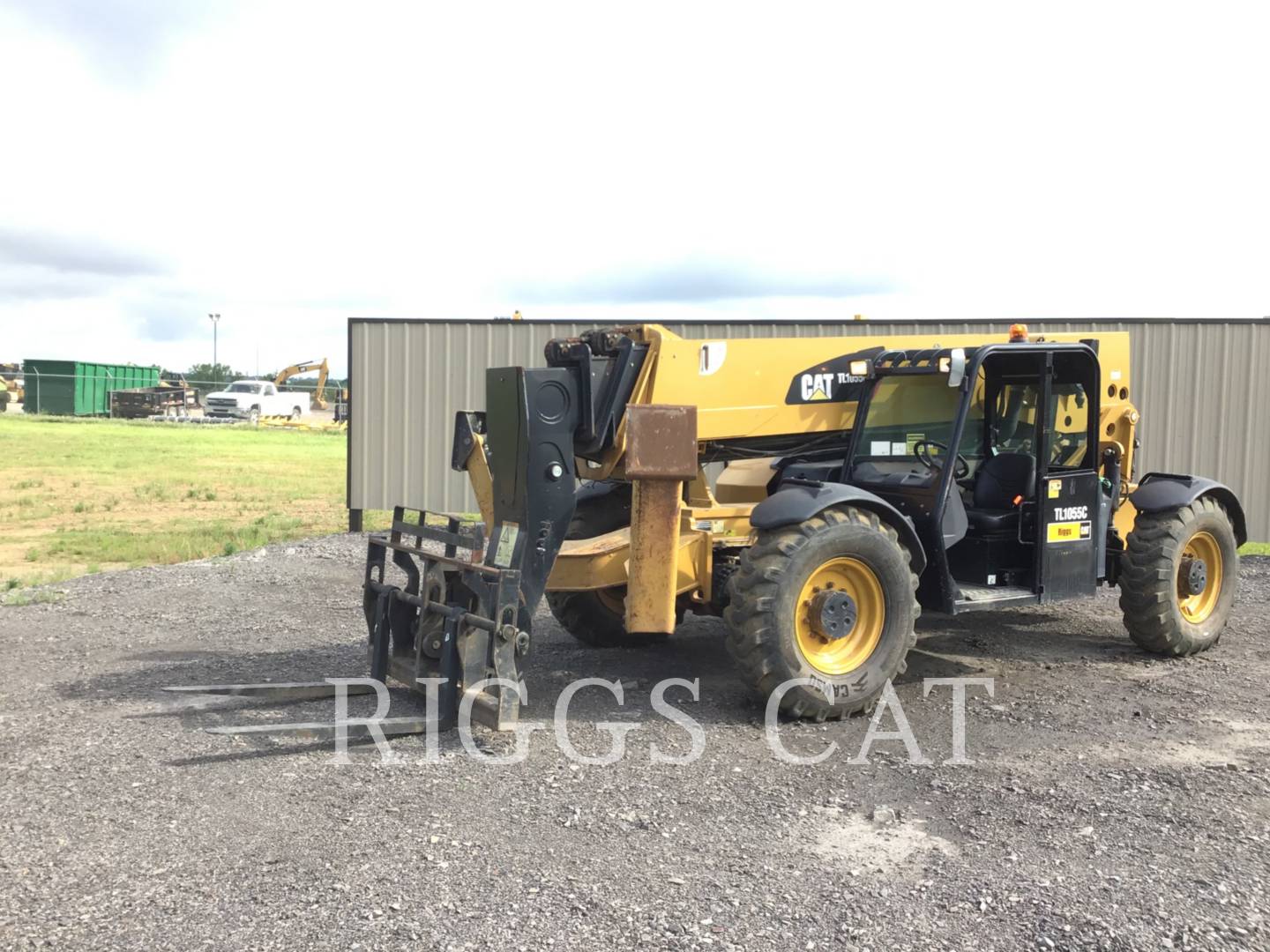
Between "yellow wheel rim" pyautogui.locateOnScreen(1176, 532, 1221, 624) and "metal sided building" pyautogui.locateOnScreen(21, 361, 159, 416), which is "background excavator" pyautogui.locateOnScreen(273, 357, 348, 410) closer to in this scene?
"metal sided building" pyautogui.locateOnScreen(21, 361, 159, 416)

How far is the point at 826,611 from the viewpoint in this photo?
620cm

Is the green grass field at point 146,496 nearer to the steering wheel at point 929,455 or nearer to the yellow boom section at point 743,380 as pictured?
the yellow boom section at point 743,380

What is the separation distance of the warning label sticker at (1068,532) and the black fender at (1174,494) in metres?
0.62

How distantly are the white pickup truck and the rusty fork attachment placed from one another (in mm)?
40003

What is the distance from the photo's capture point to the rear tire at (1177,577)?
7.65 metres

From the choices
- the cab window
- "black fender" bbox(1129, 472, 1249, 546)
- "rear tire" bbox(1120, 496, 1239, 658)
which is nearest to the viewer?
the cab window

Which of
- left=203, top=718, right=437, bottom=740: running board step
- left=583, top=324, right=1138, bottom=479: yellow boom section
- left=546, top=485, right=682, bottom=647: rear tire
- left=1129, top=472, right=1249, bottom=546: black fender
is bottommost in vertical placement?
left=203, top=718, right=437, bottom=740: running board step

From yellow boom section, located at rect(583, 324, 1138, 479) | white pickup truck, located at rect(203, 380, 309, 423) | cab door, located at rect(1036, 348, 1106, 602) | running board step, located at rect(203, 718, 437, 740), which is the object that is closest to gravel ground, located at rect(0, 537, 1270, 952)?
running board step, located at rect(203, 718, 437, 740)

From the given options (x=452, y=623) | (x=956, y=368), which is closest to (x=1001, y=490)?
(x=956, y=368)

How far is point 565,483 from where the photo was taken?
6.27m

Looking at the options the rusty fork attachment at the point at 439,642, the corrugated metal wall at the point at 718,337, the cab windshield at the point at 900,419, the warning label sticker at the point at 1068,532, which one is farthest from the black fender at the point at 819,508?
the corrugated metal wall at the point at 718,337

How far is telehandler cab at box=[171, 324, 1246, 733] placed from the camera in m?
6.07

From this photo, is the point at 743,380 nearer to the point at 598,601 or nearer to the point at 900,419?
the point at 900,419

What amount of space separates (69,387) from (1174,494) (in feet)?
148
